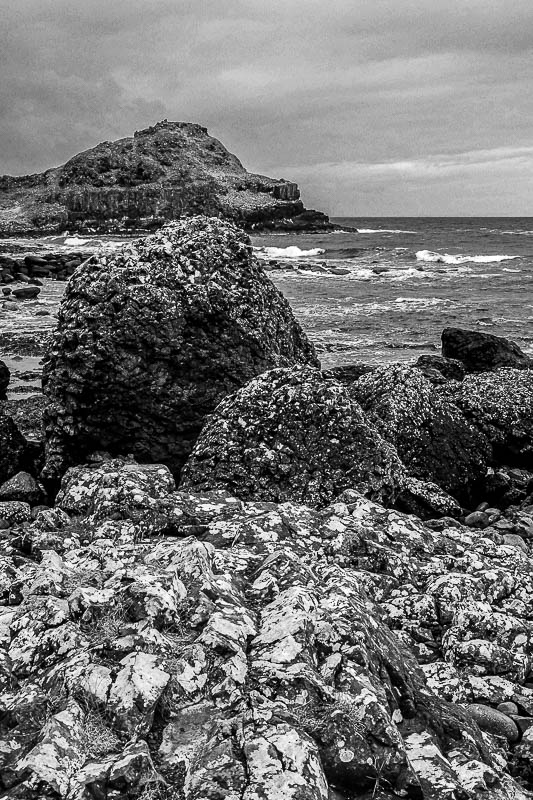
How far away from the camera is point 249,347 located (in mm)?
9789

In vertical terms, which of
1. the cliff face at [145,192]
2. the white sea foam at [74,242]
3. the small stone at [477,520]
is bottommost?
the small stone at [477,520]

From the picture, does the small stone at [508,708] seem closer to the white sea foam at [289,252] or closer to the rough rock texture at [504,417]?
the rough rock texture at [504,417]

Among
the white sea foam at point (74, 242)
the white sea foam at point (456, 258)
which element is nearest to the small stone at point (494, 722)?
the white sea foam at point (456, 258)

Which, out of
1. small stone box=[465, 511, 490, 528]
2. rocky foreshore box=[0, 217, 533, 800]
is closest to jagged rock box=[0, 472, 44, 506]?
rocky foreshore box=[0, 217, 533, 800]

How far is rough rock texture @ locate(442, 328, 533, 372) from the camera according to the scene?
17.9 meters

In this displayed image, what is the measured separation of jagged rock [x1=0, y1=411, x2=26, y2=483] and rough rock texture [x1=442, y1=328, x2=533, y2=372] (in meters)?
12.0

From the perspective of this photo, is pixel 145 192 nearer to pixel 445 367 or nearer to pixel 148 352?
pixel 445 367

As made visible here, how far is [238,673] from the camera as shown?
3.19 m

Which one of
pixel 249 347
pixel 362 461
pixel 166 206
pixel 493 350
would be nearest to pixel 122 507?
pixel 362 461

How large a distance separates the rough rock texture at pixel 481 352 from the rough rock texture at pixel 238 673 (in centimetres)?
1360

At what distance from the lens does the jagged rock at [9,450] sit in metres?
10.0

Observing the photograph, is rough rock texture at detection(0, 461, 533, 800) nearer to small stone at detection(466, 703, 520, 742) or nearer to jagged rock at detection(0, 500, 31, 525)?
small stone at detection(466, 703, 520, 742)

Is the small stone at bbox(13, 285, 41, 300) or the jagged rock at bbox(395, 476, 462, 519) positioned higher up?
the small stone at bbox(13, 285, 41, 300)

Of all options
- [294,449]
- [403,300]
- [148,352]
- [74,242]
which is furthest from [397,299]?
[74,242]
